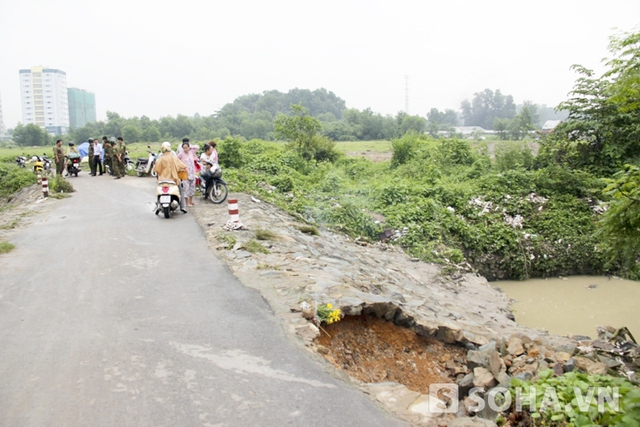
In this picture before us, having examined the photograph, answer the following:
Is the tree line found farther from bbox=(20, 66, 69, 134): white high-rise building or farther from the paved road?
the paved road

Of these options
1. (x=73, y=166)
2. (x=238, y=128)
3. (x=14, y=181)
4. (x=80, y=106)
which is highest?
(x=80, y=106)

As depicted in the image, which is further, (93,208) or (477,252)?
(477,252)

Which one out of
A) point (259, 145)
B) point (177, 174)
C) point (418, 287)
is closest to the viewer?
point (418, 287)

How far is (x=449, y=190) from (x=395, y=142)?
34.7ft

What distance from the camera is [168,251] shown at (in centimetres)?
916

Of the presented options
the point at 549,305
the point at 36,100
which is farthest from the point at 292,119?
the point at 36,100

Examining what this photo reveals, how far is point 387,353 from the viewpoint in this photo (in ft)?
20.8

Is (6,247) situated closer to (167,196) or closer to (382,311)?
(167,196)

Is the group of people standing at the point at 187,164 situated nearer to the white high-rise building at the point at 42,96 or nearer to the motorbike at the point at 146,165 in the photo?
the motorbike at the point at 146,165

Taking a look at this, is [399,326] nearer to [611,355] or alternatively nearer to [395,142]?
[611,355]

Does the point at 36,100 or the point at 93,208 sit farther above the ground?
the point at 36,100

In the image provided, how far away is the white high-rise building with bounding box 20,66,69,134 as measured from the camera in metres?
93.8

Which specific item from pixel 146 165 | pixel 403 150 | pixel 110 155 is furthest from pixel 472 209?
pixel 110 155

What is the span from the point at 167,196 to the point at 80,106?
105 meters
